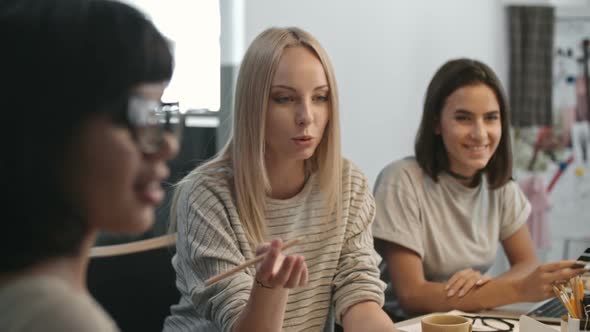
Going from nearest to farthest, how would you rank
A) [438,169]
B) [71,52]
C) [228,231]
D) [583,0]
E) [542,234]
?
[71,52] → [228,231] → [438,169] → [542,234] → [583,0]

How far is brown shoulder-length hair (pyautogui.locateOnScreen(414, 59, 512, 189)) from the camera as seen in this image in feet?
6.06

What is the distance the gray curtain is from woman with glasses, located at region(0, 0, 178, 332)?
3165 millimetres

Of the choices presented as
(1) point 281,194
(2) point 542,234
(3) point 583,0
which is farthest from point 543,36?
(1) point 281,194

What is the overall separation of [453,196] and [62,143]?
4.95 feet

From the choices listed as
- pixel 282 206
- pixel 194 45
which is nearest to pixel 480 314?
pixel 282 206

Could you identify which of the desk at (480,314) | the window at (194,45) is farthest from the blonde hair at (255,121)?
the window at (194,45)

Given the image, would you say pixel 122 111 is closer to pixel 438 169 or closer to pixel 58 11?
pixel 58 11

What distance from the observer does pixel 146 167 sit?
0.59 m

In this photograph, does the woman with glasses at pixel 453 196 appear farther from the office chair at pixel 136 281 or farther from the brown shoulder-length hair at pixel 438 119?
the office chair at pixel 136 281

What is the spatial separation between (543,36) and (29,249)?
335cm

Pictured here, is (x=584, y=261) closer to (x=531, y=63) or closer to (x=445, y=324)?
(x=445, y=324)

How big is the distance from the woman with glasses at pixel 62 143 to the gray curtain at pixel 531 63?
3.16m

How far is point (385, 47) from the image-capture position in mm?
3250

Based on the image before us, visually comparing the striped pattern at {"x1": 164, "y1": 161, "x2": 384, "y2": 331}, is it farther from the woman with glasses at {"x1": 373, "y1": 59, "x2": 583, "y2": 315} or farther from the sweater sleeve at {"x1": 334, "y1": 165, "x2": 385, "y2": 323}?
the woman with glasses at {"x1": 373, "y1": 59, "x2": 583, "y2": 315}
